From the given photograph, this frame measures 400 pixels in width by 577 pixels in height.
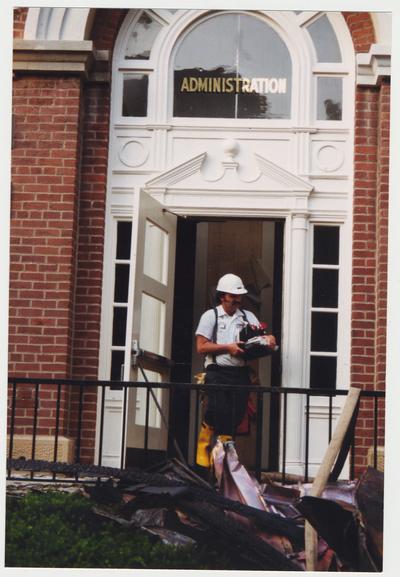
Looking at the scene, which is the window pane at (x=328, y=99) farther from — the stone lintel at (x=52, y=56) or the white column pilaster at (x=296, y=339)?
the stone lintel at (x=52, y=56)

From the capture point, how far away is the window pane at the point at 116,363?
397 inches

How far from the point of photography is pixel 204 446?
9078mm

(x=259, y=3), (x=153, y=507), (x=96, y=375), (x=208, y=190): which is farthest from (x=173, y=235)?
(x=153, y=507)

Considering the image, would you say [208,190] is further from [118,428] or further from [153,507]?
[153,507]

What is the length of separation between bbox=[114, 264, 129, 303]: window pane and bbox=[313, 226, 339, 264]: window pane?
5.63 ft

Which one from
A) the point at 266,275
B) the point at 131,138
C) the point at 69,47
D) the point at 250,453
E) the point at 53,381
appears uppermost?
the point at 69,47

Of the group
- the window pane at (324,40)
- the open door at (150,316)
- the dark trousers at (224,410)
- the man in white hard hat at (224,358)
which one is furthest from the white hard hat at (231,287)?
the window pane at (324,40)

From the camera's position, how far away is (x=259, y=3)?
9430 millimetres

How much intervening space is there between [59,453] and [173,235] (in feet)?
7.27

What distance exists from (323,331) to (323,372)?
1.20ft

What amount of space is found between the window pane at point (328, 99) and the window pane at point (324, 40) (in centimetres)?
20

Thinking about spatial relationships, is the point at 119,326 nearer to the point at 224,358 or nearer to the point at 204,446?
the point at 224,358

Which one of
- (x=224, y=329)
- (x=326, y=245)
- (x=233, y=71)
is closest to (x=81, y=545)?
(x=224, y=329)

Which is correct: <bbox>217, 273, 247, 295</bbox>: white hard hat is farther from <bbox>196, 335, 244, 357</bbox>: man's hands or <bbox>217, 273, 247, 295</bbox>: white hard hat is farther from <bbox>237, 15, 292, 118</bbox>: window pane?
<bbox>237, 15, 292, 118</bbox>: window pane
